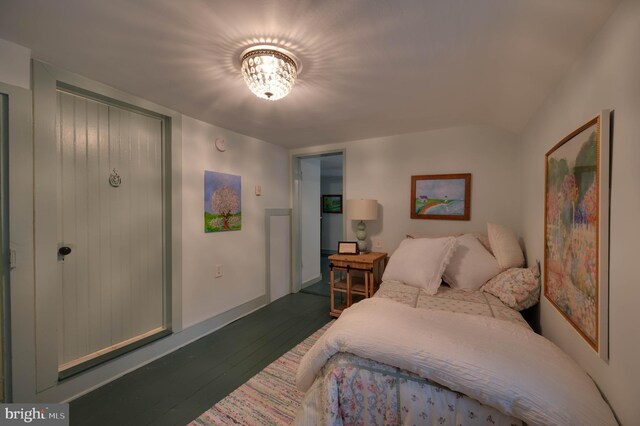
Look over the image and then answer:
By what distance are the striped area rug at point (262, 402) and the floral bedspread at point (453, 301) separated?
99cm

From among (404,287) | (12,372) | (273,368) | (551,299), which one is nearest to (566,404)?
(551,299)

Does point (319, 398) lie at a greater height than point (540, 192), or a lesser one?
lesser

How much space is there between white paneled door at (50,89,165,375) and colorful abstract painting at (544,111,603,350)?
289 cm

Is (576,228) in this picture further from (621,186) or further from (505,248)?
(505,248)

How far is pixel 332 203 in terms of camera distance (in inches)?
265

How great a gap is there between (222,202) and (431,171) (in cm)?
242

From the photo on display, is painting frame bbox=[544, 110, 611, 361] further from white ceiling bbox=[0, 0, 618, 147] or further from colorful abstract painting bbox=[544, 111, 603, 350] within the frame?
white ceiling bbox=[0, 0, 618, 147]

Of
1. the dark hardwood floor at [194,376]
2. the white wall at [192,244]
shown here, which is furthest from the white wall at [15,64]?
the dark hardwood floor at [194,376]

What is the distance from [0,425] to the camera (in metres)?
1.29

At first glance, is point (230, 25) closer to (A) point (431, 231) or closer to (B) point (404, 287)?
(B) point (404, 287)

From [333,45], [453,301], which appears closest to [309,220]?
[453,301]

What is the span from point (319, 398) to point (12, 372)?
1.79 metres

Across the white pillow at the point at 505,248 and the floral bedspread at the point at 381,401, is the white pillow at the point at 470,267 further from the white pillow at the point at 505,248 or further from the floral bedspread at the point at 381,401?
the floral bedspread at the point at 381,401

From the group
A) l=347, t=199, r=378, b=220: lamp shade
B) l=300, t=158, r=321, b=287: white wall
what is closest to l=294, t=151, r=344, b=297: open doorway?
l=300, t=158, r=321, b=287: white wall
